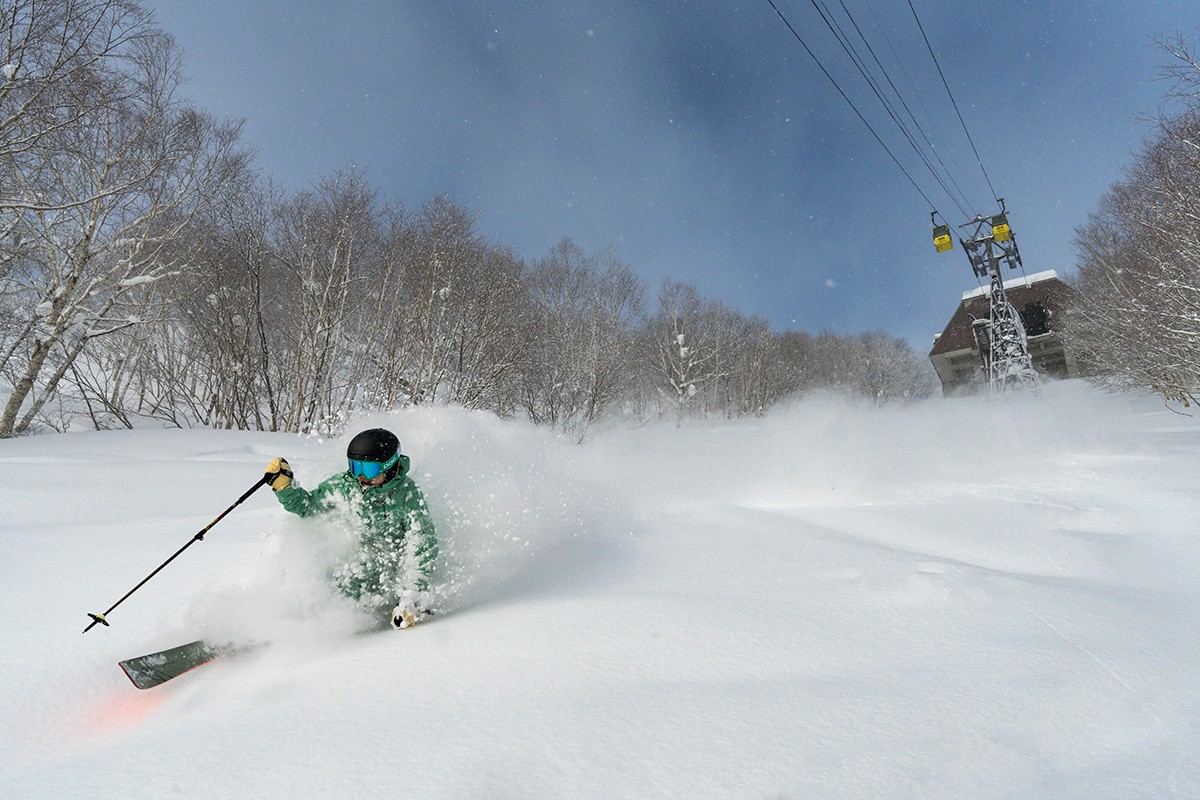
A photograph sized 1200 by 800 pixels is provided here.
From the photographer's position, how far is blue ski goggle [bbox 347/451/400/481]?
2.93 meters

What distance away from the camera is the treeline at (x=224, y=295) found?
31.4 ft

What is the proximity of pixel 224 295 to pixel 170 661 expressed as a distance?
14971 mm

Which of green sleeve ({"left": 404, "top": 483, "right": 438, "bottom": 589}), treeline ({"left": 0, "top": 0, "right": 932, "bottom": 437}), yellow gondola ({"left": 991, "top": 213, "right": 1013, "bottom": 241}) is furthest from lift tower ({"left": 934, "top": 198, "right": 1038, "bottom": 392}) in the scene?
green sleeve ({"left": 404, "top": 483, "right": 438, "bottom": 589})

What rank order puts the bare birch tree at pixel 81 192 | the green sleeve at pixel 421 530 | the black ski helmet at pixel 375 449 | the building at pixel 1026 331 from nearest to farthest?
1. the black ski helmet at pixel 375 449
2. the green sleeve at pixel 421 530
3. the bare birch tree at pixel 81 192
4. the building at pixel 1026 331

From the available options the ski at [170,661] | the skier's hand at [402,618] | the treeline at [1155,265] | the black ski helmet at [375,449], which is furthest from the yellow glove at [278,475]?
the treeline at [1155,265]

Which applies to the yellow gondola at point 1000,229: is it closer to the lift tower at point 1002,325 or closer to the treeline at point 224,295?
the lift tower at point 1002,325

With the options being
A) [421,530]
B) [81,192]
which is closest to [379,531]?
[421,530]

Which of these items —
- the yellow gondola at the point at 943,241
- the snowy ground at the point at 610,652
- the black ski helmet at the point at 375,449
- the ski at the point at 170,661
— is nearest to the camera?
the snowy ground at the point at 610,652

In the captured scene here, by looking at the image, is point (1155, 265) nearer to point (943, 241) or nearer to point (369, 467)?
point (943, 241)

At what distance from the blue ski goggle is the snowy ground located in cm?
53

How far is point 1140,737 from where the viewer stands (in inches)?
67.1

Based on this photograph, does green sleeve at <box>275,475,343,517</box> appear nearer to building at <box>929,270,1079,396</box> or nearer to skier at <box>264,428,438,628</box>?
skier at <box>264,428,438,628</box>

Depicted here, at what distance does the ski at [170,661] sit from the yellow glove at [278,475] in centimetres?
81

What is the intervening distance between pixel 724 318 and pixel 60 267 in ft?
115
